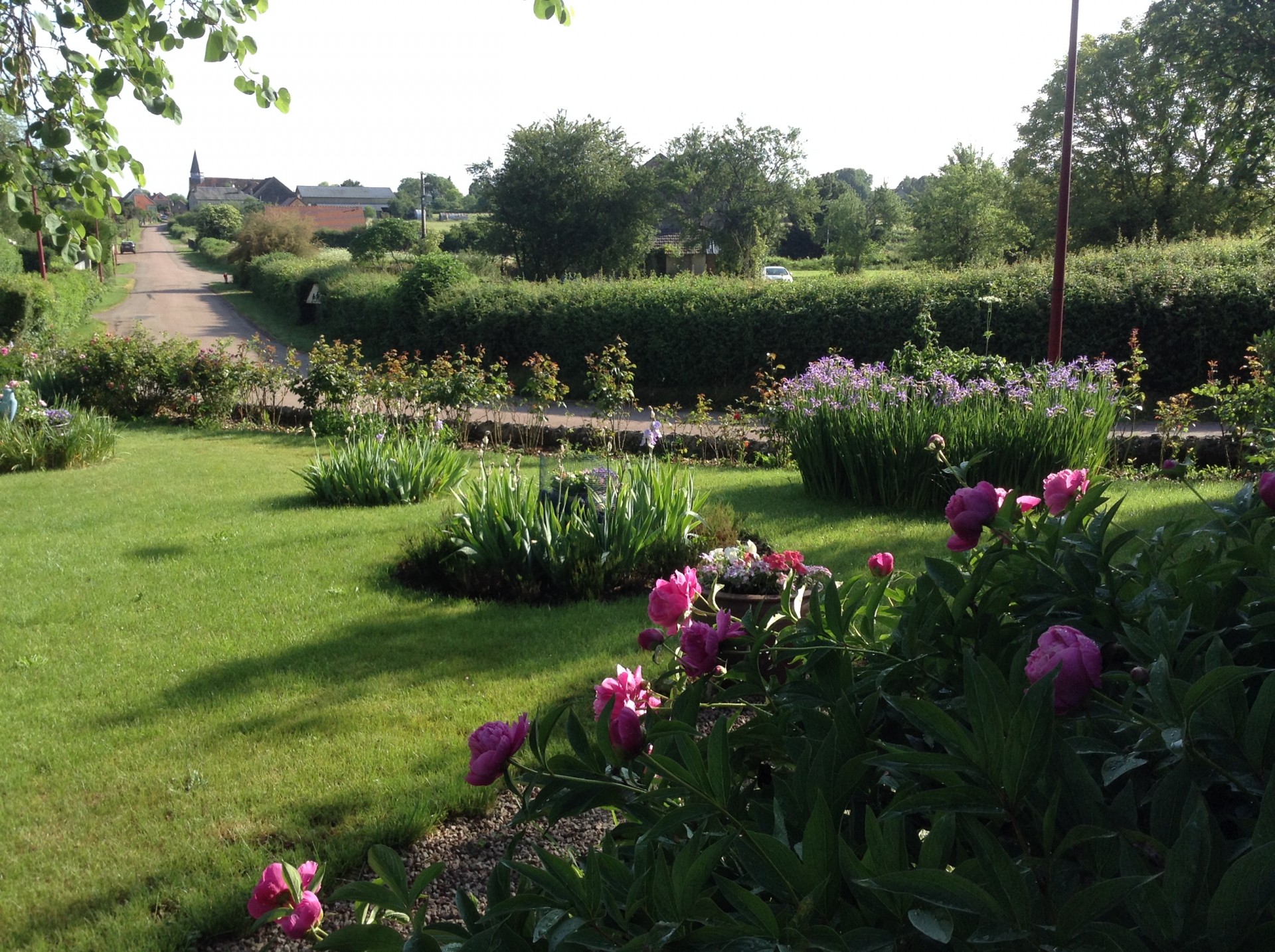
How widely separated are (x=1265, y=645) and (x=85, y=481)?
36.0 ft

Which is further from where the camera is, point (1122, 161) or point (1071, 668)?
point (1122, 161)

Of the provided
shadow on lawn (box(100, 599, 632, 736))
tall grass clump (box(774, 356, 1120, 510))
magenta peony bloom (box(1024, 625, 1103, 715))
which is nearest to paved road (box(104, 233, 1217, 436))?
tall grass clump (box(774, 356, 1120, 510))

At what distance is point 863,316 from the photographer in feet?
53.9

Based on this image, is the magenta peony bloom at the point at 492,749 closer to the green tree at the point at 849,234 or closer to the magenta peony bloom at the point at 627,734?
the magenta peony bloom at the point at 627,734

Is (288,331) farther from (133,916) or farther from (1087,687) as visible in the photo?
(1087,687)

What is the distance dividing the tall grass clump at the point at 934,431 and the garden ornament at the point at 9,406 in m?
9.15

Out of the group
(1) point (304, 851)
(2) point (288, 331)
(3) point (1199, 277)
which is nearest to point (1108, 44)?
(3) point (1199, 277)

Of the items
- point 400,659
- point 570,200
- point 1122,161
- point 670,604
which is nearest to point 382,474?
point 400,659

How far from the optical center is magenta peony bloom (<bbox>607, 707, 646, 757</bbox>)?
4.23ft

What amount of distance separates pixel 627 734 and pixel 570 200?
3202 centimetres

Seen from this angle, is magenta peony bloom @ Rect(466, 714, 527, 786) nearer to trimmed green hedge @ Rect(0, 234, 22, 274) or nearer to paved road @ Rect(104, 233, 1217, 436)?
paved road @ Rect(104, 233, 1217, 436)

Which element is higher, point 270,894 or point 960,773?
point 960,773

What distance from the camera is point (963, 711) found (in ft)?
3.89

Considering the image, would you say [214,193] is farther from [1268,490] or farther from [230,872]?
[1268,490]
